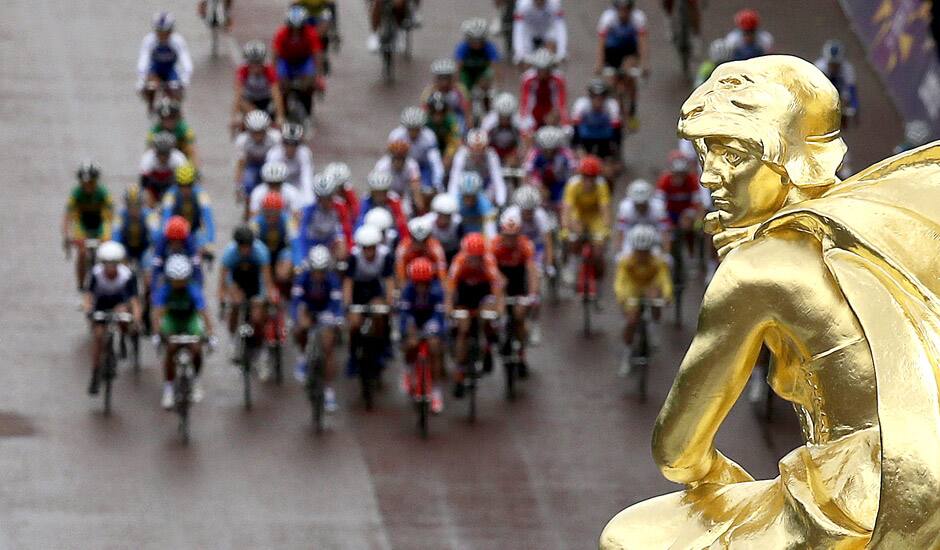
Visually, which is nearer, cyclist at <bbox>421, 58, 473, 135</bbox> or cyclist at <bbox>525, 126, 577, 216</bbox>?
cyclist at <bbox>525, 126, 577, 216</bbox>

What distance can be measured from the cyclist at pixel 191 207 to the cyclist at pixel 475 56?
588 centimetres

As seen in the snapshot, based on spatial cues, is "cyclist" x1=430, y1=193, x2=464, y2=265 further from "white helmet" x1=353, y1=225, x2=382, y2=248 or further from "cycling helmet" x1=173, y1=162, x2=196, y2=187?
"cycling helmet" x1=173, y1=162, x2=196, y2=187

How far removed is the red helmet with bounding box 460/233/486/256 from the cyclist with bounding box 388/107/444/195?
12.1 feet

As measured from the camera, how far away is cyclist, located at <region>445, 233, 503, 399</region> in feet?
67.4

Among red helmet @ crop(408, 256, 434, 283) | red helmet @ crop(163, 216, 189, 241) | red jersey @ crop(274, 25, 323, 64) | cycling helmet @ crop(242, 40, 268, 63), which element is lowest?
red helmet @ crop(408, 256, 434, 283)

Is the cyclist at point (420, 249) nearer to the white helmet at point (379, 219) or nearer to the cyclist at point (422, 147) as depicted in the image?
the white helmet at point (379, 219)

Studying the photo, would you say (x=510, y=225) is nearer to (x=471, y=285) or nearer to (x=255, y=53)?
(x=471, y=285)

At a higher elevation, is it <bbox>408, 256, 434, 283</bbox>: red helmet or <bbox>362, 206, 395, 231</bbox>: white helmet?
<bbox>362, 206, 395, 231</bbox>: white helmet

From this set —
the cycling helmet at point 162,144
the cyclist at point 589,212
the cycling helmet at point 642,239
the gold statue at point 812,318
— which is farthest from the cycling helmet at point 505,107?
the gold statue at point 812,318

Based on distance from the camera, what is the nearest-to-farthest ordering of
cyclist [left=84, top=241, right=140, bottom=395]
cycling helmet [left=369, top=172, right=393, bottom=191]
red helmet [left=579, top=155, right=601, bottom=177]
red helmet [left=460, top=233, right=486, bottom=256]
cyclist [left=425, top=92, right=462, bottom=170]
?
1. red helmet [left=460, top=233, right=486, bottom=256]
2. cyclist [left=84, top=241, right=140, bottom=395]
3. cycling helmet [left=369, top=172, right=393, bottom=191]
4. red helmet [left=579, top=155, right=601, bottom=177]
5. cyclist [left=425, top=92, right=462, bottom=170]

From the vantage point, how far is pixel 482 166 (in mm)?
23594

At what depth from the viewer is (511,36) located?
31.8m

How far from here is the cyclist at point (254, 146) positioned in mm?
24328

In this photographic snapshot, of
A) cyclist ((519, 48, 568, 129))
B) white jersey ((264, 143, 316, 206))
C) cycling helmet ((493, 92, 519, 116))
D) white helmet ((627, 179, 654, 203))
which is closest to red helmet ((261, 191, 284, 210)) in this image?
white jersey ((264, 143, 316, 206))
